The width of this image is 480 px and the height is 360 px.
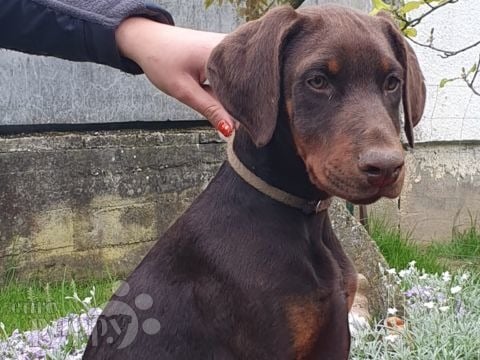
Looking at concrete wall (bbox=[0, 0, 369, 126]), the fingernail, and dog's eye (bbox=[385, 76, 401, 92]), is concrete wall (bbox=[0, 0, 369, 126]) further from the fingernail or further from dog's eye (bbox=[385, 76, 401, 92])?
dog's eye (bbox=[385, 76, 401, 92])

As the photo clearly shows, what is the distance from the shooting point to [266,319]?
89.5 inches

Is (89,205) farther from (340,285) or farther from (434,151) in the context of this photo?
(340,285)

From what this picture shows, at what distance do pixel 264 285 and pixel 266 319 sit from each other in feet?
0.30

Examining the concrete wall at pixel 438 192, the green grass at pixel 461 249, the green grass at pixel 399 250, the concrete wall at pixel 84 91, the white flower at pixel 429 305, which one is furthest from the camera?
the concrete wall at pixel 438 192

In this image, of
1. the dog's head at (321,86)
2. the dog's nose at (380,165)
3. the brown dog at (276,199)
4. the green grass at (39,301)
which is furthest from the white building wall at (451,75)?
the dog's nose at (380,165)

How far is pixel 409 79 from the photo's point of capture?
242 centimetres

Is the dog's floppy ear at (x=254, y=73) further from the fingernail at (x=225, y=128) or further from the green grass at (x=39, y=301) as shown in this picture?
the green grass at (x=39, y=301)

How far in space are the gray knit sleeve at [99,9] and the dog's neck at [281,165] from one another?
560mm

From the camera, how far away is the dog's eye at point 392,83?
2.31 meters

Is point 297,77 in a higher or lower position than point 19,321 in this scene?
higher

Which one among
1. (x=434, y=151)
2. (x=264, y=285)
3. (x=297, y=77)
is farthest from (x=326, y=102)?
(x=434, y=151)

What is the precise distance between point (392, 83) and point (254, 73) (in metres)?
0.39

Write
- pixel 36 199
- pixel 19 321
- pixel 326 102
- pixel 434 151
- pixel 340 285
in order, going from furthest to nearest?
pixel 434 151
pixel 36 199
pixel 19 321
pixel 340 285
pixel 326 102

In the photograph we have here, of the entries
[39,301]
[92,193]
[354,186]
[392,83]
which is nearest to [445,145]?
[92,193]
